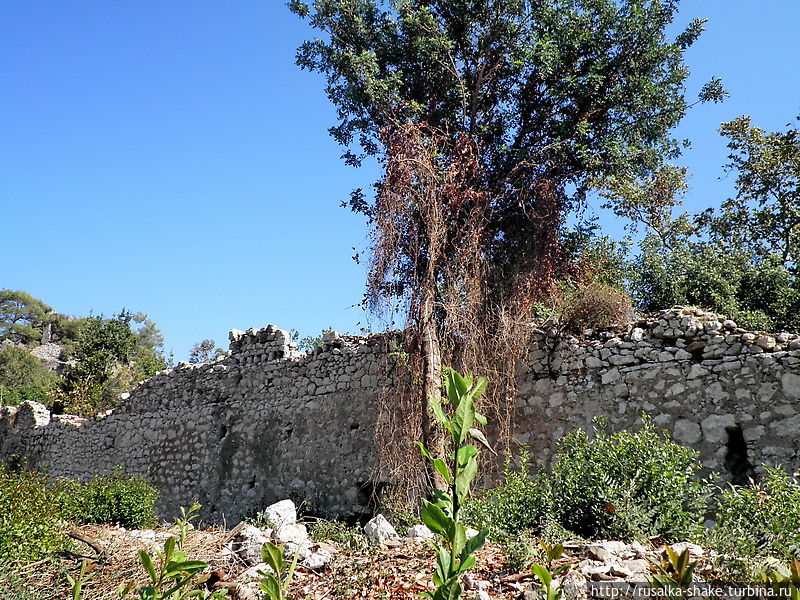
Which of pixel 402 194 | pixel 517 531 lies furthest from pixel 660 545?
pixel 402 194

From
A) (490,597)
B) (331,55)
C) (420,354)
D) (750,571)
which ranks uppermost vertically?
(331,55)

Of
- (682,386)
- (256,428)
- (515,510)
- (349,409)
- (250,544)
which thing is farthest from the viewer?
(256,428)

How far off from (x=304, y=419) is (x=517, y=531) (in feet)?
19.3

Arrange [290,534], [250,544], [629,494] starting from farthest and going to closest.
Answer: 1. [290,534]
2. [250,544]
3. [629,494]

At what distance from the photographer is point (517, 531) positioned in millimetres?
5199

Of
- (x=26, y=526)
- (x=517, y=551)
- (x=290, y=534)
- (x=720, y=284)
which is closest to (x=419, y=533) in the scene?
(x=290, y=534)

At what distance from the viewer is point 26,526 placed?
5793 mm

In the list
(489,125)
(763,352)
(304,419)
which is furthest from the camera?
(489,125)

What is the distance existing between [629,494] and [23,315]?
196 feet

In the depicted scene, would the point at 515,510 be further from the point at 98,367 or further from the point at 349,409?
the point at 98,367

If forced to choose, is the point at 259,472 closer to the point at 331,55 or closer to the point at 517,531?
the point at 517,531

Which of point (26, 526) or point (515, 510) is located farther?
point (26, 526)

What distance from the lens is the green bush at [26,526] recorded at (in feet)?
18.2

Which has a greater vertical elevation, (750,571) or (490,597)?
(750,571)
